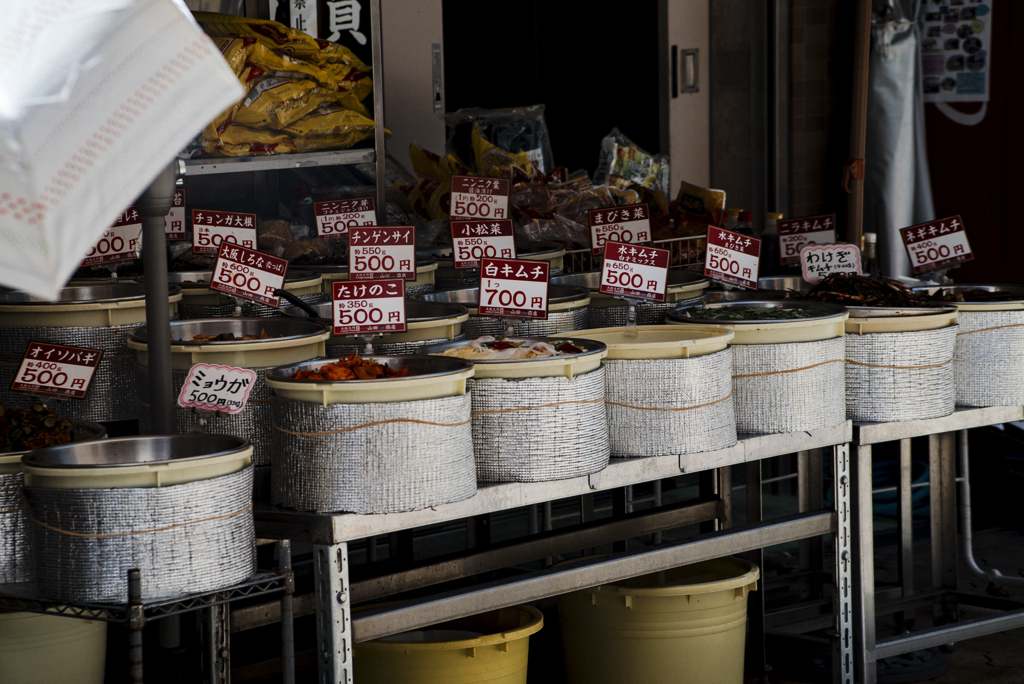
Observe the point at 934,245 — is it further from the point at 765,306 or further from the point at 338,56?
the point at 338,56

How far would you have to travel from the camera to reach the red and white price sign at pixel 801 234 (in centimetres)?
407

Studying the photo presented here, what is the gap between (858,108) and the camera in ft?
14.5

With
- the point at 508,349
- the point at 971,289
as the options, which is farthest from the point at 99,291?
the point at 971,289

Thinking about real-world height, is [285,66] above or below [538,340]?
above

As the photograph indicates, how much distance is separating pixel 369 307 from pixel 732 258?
1199mm

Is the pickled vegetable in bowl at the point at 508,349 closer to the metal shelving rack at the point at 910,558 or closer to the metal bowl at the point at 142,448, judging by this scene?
the metal bowl at the point at 142,448

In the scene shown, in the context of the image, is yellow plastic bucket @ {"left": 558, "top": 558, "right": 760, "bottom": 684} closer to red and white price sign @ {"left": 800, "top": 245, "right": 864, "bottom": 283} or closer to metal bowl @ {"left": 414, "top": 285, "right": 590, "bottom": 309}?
metal bowl @ {"left": 414, "top": 285, "right": 590, "bottom": 309}

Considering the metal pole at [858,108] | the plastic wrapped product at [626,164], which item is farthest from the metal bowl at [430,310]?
the plastic wrapped product at [626,164]

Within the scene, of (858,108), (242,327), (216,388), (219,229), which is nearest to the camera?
(216,388)

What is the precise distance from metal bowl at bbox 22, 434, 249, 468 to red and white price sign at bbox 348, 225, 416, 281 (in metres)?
0.97

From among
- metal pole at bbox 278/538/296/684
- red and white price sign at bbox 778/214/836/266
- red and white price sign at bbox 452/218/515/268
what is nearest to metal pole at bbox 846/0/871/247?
red and white price sign at bbox 778/214/836/266

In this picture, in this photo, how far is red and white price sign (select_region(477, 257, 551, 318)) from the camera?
2781mm

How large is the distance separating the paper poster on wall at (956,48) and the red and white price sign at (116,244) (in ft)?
13.4

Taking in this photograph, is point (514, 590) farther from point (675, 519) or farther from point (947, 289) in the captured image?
point (947, 289)
